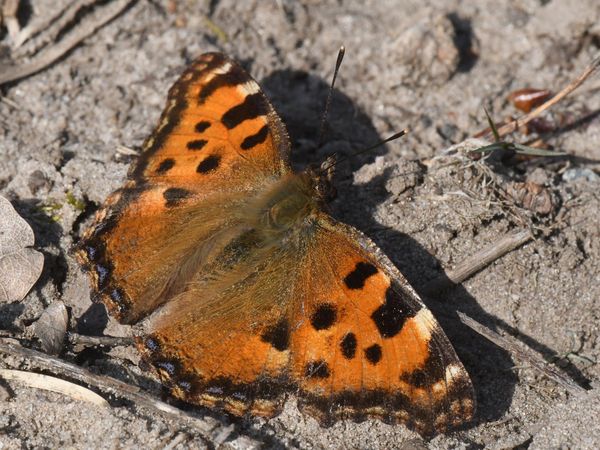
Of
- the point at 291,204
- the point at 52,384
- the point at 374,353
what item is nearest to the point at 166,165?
the point at 291,204

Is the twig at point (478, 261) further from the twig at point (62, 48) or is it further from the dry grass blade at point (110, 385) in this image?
the twig at point (62, 48)

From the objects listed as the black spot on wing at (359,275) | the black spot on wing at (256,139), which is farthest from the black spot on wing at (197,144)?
the black spot on wing at (359,275)

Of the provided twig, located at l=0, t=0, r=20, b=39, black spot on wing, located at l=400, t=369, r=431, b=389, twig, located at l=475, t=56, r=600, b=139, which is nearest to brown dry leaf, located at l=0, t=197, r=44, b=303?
twig, located at l=0, t=0, r=20, b=39

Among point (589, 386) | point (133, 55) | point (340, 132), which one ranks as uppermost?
point (133, 55)

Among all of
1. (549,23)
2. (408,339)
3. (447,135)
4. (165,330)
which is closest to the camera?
(408,339)

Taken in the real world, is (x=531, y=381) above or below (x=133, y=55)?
below

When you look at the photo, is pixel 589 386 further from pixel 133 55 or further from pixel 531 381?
pixel 133 55

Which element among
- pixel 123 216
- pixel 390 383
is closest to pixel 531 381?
pixel 390 383
